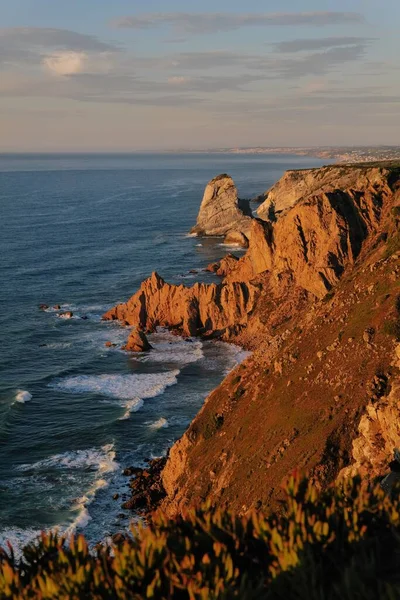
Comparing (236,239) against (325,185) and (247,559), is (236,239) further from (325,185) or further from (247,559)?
(247,559)

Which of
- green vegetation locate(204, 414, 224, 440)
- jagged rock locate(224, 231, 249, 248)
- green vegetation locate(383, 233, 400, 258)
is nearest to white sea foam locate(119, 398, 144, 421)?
green vegetation locate(204, 414, 224, 440)

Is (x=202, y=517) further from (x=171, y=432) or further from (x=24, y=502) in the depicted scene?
(x=171, y=432)

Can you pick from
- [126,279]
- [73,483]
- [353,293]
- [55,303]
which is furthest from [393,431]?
[126,279]

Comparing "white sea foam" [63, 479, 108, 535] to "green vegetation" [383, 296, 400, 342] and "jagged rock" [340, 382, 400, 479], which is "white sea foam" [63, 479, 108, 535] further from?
"green vegetation" [383, 296, 400, 342]

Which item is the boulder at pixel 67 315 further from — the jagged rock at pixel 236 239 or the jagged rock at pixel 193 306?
the jagged rock at pixel 236 239


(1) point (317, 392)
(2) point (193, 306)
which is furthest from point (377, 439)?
(2) point (193, 306)

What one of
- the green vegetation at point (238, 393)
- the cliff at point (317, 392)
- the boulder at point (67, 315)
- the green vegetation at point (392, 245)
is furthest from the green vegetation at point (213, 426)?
the boulder at point (67, 315)
